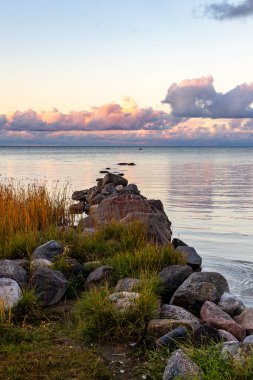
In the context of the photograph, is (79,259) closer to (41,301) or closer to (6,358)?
(41,301)

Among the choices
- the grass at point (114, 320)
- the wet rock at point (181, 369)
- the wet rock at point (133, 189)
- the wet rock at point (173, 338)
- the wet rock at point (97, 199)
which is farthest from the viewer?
the wet rock at point (133, 189)

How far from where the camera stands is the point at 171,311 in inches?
321

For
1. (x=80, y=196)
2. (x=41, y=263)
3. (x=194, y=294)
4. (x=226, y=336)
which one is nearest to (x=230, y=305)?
(x=194, y=294)

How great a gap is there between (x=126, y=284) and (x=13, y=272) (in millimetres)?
2033

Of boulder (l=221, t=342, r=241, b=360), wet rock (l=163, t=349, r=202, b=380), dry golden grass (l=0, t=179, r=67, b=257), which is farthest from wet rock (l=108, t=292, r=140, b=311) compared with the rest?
dry golden grass (l=0, t=179, r=67, b=257)

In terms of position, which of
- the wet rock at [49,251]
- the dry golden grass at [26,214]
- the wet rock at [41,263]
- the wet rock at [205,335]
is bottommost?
the wet rock at [205,335]

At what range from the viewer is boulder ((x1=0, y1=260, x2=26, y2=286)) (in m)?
9.31

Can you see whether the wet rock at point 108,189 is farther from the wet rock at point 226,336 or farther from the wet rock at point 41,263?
the wet rock at point 226,336

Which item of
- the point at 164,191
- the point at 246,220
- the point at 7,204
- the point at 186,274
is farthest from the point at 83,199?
the point at 186,274

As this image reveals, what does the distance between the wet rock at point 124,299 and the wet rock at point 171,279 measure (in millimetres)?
1248

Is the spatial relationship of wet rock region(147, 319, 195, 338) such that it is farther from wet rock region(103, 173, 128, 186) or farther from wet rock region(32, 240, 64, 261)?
wet rock region(103, 173, 128, 186)

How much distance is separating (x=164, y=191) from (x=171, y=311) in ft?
97.5

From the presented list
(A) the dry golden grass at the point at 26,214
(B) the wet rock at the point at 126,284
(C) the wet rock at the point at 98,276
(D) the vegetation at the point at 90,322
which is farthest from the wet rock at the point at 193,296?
(A) the dry golden grass at the point at 26,214

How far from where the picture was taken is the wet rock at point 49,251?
1068 centimetres
